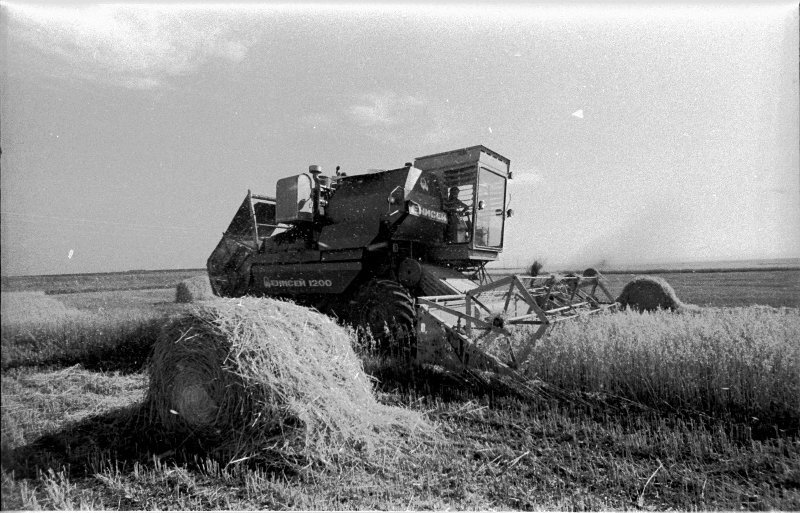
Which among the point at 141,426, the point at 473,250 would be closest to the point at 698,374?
the point at 473,250

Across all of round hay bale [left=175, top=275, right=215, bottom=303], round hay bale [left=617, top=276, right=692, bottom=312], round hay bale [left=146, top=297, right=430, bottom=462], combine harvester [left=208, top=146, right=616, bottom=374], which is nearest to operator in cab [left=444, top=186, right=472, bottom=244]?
combine harvester [left=208, top=146, right=616, bottom=374]

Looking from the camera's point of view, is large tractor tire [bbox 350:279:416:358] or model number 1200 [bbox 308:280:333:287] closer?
large tractor tire [bbox 350:279:416:358]

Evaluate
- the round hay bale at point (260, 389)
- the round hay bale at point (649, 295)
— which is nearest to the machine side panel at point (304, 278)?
the round hay bale at point (260, 389)

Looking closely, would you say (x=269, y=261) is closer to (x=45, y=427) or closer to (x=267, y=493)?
(x=45, y=427)

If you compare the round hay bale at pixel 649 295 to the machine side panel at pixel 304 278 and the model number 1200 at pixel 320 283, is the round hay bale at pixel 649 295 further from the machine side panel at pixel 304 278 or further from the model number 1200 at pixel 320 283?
the model number 1200 at pixel 320 283

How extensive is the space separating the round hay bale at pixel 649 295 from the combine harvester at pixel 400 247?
1624 millimetres

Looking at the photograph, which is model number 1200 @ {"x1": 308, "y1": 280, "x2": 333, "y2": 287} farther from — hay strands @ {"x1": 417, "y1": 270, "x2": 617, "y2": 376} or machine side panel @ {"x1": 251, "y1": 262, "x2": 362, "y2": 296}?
hay strands @ {"x1": 417, "y1": 270, "x2": 617, "y2": 376}

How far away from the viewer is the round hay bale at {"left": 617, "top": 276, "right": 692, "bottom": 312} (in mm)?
8664

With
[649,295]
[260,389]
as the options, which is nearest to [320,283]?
[260,389]

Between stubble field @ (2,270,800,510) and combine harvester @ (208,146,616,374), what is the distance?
971 mm

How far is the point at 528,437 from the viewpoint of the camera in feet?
11.0

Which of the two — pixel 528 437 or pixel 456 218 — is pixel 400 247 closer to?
pixel 456 218

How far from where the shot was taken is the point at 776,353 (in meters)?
4.04

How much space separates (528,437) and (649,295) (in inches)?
269
